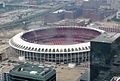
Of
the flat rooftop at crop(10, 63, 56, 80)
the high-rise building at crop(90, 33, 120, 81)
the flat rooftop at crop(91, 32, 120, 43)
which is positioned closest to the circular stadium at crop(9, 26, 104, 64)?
the flat rooftop at crop(91, 32, 120, 43)

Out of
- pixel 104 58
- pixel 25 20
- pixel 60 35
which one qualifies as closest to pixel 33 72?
pixel 104 58

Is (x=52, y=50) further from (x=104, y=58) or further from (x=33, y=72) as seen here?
(x=33, y=72)

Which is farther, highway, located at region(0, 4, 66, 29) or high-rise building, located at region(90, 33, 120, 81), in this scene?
highway, located at region(0, 4, 66, 29)

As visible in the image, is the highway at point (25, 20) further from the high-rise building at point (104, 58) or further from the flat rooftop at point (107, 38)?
the high-rise building at point (104, 58)

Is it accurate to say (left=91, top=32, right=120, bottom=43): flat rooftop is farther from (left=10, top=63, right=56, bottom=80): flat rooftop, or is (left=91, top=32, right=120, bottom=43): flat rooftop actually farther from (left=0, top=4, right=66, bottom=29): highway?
(left=0, top=4, right=66, bottom=29): highway

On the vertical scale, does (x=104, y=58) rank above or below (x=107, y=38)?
below

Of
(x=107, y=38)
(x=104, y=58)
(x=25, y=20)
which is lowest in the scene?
(x=25, y=20)

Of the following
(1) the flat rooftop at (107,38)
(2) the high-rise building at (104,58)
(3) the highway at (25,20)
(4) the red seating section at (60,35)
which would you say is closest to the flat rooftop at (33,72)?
(2) the high-rise building at (104,58)

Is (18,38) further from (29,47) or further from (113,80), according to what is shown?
(113,80)

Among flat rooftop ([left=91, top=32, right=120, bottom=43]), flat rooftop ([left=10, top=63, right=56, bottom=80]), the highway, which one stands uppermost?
flat rooftop ([left=91, top=32, right=120, bottom=43])

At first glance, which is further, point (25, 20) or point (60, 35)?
point (25, 20)

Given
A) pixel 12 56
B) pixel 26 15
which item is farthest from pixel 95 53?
pixel 26 15
